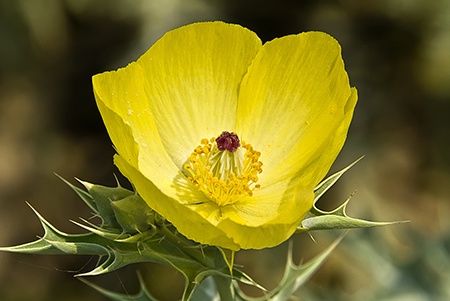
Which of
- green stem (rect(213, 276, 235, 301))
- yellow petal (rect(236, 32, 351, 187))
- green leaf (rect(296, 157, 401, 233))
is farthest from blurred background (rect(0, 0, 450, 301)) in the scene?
green leaf (rect(296, 157, 401, 233))

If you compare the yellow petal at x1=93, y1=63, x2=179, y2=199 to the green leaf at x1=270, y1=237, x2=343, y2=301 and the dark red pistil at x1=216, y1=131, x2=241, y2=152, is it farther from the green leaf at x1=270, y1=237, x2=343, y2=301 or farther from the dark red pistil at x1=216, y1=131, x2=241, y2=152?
the green leaf at x1=270, y1=237, x2=343, y2=301

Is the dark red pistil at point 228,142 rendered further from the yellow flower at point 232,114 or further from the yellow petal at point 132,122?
the yellow petal at point 132,122

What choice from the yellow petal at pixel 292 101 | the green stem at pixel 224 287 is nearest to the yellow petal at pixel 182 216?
the green stem at pixel 224 287

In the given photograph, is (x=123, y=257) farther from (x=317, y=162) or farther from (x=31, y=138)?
(x=31, y=138)

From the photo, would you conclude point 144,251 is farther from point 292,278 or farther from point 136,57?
point 136,57

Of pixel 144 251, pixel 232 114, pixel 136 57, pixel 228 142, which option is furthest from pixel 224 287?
pixel 136 57

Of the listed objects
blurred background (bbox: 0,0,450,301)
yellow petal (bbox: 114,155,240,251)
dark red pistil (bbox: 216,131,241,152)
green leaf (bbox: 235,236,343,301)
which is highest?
yellow petal (bbox: 114,155,240,251)

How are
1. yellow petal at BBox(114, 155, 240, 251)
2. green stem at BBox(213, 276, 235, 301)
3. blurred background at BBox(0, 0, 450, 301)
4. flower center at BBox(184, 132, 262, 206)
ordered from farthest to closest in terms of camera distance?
blurred background at BBox(0, 0, 450, 301)
flower center at BBox(184, 132, 262, 206)
green stem at BBox(213, 276, 235, 301)
yellow petal at BBox(114, 155, 240, 251)
